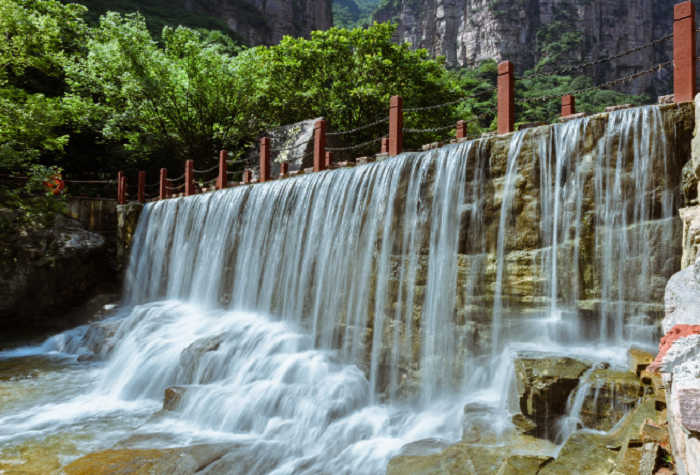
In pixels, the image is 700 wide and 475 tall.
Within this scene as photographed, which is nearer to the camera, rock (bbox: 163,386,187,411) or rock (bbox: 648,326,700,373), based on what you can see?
rock (bbox: 648,326,700,373)

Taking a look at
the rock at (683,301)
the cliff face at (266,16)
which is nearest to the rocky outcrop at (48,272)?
the rock at (683,301)

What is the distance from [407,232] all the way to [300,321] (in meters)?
2.84

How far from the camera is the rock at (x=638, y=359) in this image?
4.17 meters

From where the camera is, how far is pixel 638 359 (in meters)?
4.26

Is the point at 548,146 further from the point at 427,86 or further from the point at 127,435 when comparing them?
the point at 427,86

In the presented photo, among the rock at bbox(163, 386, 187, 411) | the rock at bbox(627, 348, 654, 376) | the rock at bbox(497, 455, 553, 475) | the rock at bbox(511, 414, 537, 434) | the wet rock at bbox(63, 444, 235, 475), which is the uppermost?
the rock at bbox(627, 348, 654, 376)

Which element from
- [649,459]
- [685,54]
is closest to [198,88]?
[685,54]

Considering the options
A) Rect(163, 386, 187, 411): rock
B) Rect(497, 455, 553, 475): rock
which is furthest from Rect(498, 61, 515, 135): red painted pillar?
Rect(163, 386, 187, 411): rock

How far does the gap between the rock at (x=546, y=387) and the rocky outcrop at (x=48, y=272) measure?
14043mm

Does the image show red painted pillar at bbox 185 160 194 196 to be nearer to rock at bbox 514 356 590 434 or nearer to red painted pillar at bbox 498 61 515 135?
red painted pillar at bbox 498 61 515 135

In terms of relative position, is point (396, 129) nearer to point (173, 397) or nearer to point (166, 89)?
point (173, 397)

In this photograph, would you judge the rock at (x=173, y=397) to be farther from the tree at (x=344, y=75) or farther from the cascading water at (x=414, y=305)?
the tree at (x=344, y=75)

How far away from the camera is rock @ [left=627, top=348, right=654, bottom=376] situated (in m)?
4.17

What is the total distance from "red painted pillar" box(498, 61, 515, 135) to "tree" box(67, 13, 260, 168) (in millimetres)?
13460
